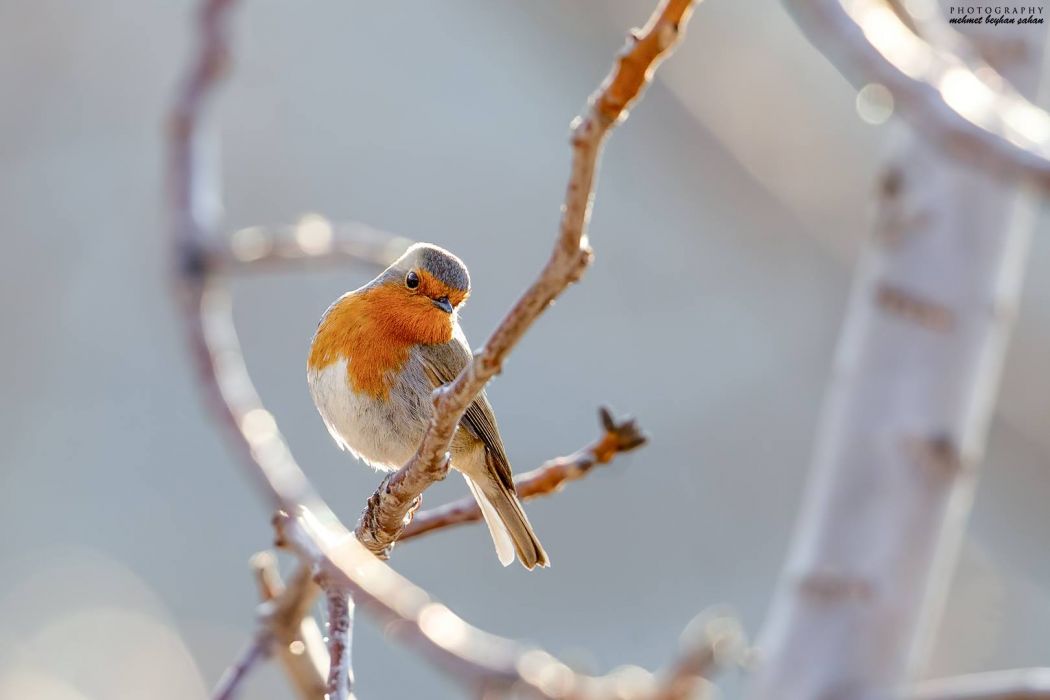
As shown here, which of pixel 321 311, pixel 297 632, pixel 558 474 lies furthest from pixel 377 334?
pixel 321 311

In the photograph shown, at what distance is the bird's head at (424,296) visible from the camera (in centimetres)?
354

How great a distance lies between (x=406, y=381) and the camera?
3559 millimetres

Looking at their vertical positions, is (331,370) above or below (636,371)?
below

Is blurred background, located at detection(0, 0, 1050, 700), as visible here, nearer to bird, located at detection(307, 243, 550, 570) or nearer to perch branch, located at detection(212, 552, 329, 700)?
bird, located at detection(307, 243, 550, 570)

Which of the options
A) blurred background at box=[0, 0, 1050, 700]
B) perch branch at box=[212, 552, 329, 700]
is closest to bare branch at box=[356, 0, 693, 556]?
perch branch at box=[212, 552, 329, 700]

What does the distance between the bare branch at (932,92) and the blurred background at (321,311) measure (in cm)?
415

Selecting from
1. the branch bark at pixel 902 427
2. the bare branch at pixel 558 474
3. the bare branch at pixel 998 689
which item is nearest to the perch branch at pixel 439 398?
the bare branch at pixel 558 474

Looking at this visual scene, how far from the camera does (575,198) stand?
1230 millimetres

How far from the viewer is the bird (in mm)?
3516

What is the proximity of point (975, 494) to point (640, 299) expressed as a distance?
338 centimetres

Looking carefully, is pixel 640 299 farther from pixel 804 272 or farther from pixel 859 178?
pixel 859 178

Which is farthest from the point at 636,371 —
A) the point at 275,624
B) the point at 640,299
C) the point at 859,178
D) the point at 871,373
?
the point at 275,624

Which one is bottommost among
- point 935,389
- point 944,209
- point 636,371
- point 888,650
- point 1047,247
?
point 888,650

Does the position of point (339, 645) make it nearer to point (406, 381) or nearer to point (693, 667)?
point (693, 667)
